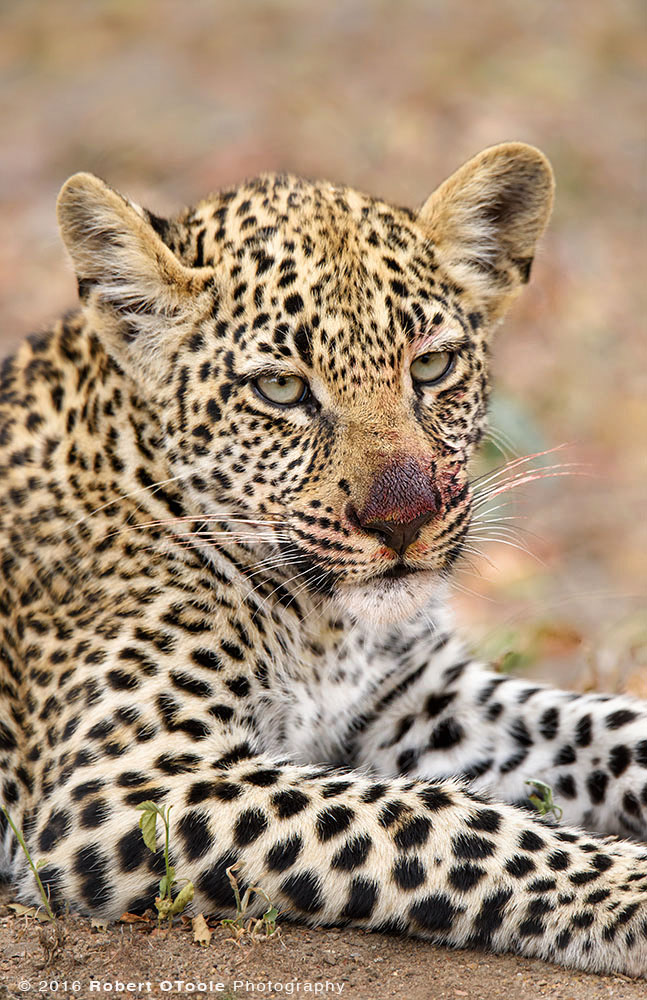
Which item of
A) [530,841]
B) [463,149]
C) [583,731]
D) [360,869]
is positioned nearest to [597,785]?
[583,731]

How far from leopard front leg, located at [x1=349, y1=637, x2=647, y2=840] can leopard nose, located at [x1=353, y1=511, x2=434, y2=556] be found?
4.94 ft

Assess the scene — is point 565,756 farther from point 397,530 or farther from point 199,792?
point 199,792

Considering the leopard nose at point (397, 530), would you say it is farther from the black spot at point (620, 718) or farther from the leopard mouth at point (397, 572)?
the black spot at point (620, 718)

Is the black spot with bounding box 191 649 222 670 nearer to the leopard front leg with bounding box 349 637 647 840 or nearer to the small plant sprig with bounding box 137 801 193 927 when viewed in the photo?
the small plant sprig with bounding box 137 801 193 927

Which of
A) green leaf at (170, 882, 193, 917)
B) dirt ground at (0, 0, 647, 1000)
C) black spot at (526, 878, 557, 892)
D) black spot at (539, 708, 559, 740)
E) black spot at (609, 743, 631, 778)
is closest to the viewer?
green leaf at (170, 882, 193, 917)

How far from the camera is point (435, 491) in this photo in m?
5.35

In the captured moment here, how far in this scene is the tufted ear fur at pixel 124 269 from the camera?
5.57 meters

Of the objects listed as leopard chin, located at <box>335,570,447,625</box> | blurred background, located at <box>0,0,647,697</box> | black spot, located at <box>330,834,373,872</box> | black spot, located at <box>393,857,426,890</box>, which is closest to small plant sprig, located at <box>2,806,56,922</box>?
black spot, located at <box>330,834,373,872</box>

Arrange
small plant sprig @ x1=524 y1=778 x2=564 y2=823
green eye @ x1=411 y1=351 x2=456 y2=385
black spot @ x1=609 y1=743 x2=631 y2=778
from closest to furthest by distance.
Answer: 1. green eye @ x1=411 y1=351 x2=456 y2=385
2. small plant sprig @ x1=524 y1=778 x2=564 y2=823
3. black spot @ x1=609 y1=743 x2=631 y2=778

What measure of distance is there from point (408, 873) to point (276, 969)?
2.06 feet

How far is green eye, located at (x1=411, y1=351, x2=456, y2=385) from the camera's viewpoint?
18.7ft

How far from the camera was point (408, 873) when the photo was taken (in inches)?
200

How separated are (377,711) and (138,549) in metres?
1.58

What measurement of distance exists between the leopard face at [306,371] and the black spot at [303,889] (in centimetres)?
115
